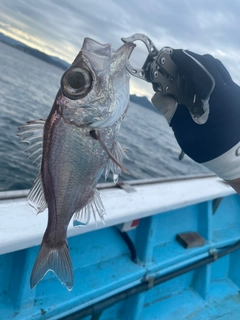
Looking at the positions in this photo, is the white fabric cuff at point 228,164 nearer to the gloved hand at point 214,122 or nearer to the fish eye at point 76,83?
the gloved hand at point 214,122

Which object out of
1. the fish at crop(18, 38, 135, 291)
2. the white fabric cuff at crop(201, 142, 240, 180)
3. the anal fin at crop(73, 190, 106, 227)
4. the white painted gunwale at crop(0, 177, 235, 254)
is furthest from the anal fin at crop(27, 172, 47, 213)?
the white fabric cuff at crop(201, 142, 240, 180)

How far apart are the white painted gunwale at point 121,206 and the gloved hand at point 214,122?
1034 mm

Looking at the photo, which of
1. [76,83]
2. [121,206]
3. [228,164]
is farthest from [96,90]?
[121,206]

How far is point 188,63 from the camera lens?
1790 millimetres

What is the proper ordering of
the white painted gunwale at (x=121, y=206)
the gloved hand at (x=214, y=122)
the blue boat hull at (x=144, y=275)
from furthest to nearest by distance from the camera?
the blue boat hull at (x=144, y=275), the white painted gunwale at (x=121, y=206), the gloved hand at (x=214, y=122)

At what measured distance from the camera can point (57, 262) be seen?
168cm

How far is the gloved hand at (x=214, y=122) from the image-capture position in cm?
198

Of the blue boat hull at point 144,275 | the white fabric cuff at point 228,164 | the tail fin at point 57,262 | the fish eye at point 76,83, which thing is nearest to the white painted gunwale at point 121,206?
the blue boat hull at point 144,275

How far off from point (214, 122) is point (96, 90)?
89cm

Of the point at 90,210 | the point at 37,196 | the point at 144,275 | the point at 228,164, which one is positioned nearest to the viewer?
the point at 37,196

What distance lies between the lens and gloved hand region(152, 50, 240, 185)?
1982 mm

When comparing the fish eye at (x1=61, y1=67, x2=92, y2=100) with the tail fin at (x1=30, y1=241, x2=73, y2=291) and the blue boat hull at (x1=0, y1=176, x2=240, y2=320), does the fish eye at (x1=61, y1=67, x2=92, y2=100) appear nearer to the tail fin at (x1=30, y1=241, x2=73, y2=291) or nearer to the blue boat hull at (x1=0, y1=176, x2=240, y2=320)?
the tail fin at (x1=30, y1=241, x2=73, y2=291)

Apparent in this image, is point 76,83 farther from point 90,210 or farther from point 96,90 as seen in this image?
point 90,210

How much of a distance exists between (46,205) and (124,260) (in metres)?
1.88
